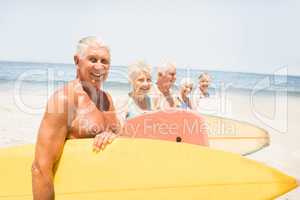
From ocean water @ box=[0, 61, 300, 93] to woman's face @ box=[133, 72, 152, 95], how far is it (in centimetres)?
4

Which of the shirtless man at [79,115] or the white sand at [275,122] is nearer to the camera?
the shirtless man at [79,115]

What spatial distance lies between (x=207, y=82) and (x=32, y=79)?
35.0 inches

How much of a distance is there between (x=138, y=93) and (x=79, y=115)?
36 centimetres

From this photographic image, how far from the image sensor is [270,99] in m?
2.32

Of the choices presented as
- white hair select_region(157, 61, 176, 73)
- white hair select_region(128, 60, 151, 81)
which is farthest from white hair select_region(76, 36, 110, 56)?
white hair select_region(157, 61, 176, 73)

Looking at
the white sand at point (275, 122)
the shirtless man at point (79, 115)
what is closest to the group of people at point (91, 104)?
the shirtless man at point (79, 115)

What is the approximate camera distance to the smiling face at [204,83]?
2.21 meters

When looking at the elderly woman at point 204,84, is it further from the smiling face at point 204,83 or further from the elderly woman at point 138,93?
the elderly woman at point 138,93

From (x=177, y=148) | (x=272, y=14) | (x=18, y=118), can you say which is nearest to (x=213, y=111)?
(x=177, y=148)

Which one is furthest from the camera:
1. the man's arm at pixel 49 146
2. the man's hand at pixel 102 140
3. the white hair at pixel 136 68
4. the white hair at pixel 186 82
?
the white hair at pixel 186 82

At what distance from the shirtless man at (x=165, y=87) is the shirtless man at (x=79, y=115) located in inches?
10.1

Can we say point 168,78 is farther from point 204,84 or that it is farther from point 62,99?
point 62,99

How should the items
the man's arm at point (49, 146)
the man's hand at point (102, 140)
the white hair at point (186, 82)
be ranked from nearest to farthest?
the man's arm at point (49, 146) → the man's hand at point (102, 140) → the white hair at point (186, 82)

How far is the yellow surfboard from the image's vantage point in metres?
1.93
